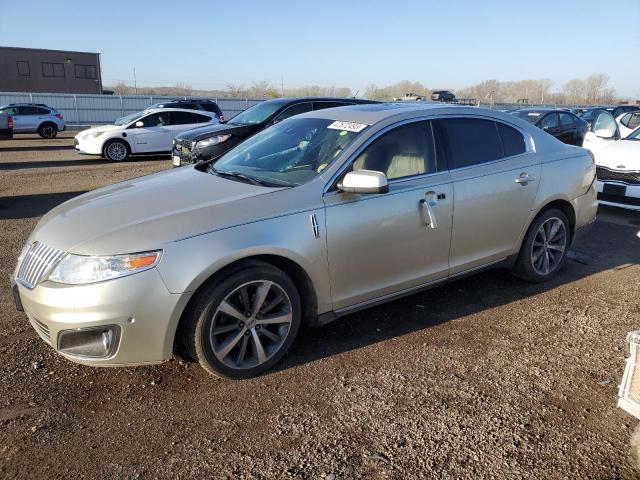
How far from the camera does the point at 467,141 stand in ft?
14.2

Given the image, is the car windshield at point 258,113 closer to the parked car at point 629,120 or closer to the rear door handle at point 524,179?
the rear door handle at point 524,179

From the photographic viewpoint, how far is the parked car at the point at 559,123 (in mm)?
14055

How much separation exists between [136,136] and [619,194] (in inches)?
491

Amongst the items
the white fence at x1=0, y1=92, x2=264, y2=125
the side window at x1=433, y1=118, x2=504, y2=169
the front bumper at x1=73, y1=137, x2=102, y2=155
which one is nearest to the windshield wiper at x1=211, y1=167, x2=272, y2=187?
the side window at x1=433, y1=118, x2=504, y2=169

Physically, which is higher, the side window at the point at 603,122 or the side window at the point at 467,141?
the side window at the point at 603,122

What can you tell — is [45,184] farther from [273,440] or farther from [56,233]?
[273,440]

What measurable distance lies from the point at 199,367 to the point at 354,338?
3.82 ft

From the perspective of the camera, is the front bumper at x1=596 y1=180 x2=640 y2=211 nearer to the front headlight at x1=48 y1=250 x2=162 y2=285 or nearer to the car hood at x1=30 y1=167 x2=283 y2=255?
the car hood at x1=30 y1=167 x2=283 y2=255

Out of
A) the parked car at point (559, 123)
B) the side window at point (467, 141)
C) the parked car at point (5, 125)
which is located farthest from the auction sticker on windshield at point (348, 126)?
the parked car at point (5, 125)

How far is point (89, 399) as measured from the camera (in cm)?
314

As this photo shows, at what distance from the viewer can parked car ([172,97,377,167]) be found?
409 inches

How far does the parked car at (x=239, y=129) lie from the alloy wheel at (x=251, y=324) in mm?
7293

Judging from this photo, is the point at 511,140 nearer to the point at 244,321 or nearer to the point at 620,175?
the point at 244,321

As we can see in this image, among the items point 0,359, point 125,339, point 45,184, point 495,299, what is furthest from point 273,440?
point 45,184
